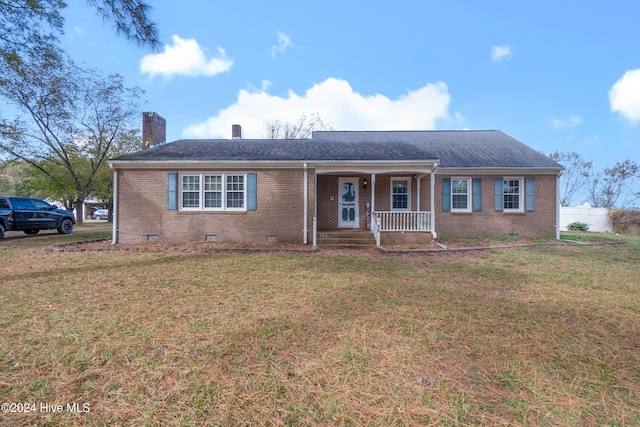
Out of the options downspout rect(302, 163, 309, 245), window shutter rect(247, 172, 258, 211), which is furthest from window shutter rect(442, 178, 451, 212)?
window shutter rect(247, 172, 258, 211)

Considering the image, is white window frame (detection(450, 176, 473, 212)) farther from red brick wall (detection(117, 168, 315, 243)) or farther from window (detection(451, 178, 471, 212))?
red brick wall (detection(117, 168, 315, 243))

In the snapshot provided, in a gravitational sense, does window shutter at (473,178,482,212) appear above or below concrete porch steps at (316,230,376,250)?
above

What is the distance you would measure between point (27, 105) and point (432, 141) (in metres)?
23.1

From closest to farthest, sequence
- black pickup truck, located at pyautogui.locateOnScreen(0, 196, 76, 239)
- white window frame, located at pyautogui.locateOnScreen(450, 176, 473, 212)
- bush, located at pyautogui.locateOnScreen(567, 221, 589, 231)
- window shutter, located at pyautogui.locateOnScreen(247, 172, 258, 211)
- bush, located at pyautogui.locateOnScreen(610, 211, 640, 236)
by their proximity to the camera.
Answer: window shutter, located at pyautogui.locateOnScreen(247, 172, 258, 211) < black pickup truck, located at pyautogui.locateOnScreen(0, 196, 76, 239) < white window frame, located at pyautogui.locateOnScreen(450, 176, 473, 212) < bush, located at pyautogui.locateOnScreen(610, 211, 640, 236) < bush, located at pyautogui.locateOnScreen(567, 221, 589, 231)

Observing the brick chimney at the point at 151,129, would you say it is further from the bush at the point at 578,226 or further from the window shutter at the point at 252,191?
the bush at the point at 578,226

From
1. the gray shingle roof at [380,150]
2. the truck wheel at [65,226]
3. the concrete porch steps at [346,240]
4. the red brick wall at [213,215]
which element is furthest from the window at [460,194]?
the truck wheel at [65,226]

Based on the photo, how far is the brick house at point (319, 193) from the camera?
9.90 meters

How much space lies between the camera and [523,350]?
269 centimetres

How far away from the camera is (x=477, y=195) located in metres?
11.6

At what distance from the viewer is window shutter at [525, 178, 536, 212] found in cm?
1164

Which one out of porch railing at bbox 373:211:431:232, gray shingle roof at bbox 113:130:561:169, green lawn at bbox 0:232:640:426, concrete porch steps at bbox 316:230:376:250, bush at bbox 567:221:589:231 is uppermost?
gray shingle roof at bbox 113:130:561:169

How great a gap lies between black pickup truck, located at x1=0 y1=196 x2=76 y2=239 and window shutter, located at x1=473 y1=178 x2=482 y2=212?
18.1 metres

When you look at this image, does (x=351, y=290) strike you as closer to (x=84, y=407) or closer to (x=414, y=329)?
(x=414, y=329)

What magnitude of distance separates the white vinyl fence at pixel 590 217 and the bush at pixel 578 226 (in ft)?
1.39
